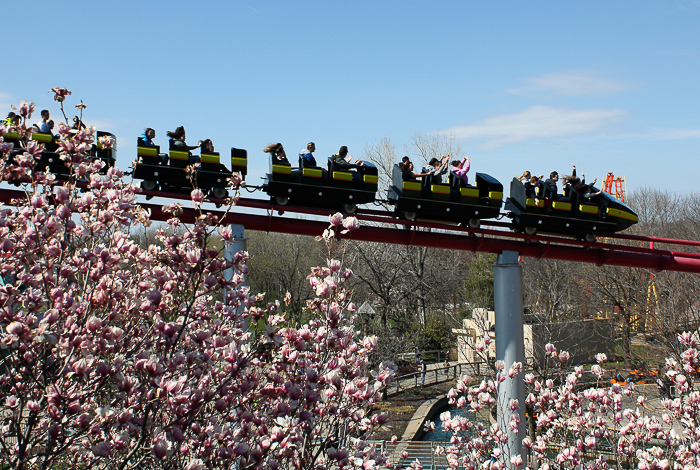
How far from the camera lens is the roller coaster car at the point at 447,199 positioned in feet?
31.3

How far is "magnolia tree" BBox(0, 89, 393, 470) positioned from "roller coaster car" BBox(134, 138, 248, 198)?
5.00 m

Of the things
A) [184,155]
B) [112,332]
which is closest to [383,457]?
[112,332]

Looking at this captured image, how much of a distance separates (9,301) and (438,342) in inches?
997

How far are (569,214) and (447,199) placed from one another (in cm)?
225

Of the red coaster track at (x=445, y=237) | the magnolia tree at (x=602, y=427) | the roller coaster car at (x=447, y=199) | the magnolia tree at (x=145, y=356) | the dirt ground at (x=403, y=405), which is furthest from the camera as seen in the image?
the dirt ground at (x=403, y=405)

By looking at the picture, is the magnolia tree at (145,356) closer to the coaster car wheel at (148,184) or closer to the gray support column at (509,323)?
the coaster car wheel at (148,184)

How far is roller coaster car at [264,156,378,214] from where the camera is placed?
29.1 ft

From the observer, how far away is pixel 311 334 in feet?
9.98

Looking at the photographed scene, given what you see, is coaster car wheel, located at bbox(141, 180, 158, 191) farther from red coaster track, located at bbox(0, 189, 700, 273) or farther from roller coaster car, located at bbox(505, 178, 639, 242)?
roller coaster car, located at bbox(505, 178, 639, 242)

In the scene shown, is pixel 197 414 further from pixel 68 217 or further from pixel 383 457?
pixel 68 217

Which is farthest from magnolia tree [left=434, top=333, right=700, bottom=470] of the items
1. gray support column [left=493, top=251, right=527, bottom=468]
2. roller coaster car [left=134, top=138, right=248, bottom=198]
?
roller coaster car [left=134, top=138, right=248, bottom=198]

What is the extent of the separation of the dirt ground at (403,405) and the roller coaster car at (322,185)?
346 inches

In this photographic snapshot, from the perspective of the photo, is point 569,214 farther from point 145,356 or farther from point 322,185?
point 145,356

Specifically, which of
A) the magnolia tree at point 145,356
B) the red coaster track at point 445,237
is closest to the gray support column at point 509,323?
the red coaster track at point 445,237
